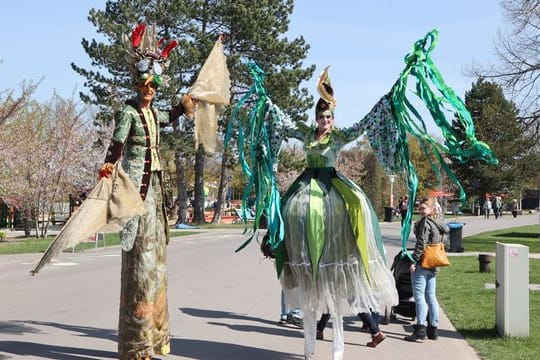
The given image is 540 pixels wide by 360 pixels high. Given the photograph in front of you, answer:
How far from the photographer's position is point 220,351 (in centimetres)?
740

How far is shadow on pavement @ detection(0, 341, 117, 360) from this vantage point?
7031mm

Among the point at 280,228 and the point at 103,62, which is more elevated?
the point at 103,62

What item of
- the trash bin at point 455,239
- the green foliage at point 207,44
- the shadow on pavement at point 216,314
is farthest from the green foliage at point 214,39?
the shadow on pavement at point 216,314

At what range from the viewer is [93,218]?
573 centimetres

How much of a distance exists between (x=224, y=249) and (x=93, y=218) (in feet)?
58.3

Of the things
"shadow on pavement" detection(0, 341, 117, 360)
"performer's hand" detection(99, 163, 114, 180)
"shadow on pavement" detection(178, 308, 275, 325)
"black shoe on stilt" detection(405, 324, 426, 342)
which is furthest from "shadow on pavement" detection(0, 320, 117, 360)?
"black shoe on stilt" detection(405, 324, 426, 342)

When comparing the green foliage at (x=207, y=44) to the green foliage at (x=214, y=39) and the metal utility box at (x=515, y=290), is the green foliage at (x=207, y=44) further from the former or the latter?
the metal utility box at (x=515, y=290)

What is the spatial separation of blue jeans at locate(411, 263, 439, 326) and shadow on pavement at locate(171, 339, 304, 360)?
1739mm

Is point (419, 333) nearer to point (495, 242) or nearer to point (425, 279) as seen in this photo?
point (425, 279)

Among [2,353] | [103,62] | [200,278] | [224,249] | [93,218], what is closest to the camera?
[93,218]

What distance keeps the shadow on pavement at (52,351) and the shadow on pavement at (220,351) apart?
0.76 meters

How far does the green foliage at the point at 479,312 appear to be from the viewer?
728cm

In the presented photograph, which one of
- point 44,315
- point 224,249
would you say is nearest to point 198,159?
point 224,249

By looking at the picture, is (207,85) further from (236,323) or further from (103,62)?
(103,62)
